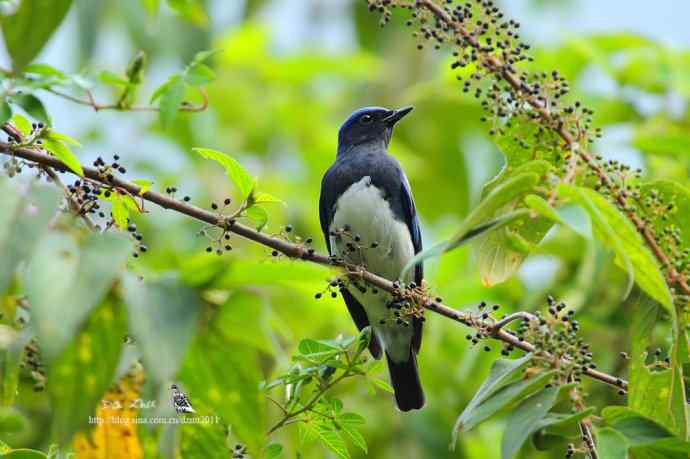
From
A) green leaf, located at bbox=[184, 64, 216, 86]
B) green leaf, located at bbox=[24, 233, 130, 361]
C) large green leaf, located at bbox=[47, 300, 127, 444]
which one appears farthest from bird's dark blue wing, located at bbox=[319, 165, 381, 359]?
green leaf, located at bbox=[24, 233, 130, 361]

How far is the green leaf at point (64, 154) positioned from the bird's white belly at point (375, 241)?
2.32m

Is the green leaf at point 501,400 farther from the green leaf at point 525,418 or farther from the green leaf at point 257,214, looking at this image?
the green leaf at point 257,214

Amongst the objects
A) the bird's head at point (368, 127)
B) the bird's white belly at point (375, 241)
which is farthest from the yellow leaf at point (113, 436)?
the bird's head at point (368, 127)

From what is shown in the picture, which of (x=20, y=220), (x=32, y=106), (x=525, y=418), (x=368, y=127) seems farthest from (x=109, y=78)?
(x=368, y=127)

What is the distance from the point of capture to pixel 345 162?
489cm

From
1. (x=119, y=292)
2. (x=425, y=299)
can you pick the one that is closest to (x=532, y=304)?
(x=425, y=299)

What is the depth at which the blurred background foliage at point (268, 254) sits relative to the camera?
63.4 inches

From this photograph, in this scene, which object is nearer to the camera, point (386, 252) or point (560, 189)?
point (560, 189)

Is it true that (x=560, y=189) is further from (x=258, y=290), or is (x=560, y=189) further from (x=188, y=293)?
(x=188, y=293)

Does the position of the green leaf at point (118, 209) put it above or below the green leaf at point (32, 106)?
below

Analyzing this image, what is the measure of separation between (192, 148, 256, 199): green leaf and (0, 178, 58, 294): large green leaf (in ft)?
1.62

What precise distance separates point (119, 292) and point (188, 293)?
0.43 ft

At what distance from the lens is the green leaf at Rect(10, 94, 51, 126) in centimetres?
228

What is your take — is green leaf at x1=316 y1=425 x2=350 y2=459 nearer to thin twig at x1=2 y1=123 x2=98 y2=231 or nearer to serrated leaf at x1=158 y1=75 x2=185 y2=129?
thin twig at x1=2 y1=123 x2=98 y2=231
